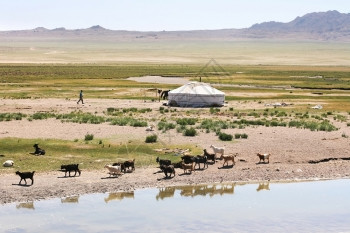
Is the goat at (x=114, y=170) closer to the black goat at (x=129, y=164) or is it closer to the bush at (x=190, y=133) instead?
the black goat at (x=129, y=164)

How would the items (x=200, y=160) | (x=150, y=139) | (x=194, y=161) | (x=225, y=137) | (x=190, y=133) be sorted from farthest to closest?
1. (x=190, y=133)
2. (x=225, y=137)
3. (x=150, y=139)
4. (x=200, y=160)
5. (x=194, y=161)

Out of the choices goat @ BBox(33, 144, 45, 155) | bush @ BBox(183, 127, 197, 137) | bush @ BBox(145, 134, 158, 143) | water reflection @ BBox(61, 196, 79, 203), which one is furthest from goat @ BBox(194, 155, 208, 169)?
bush @ BBox(183, 127, 197, 137)

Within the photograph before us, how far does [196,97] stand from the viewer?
5409 cm

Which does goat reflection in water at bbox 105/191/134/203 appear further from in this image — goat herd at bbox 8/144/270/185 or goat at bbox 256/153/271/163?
goat at bbox 256/153/271/163

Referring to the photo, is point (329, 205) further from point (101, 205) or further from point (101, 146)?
point (101, 146)

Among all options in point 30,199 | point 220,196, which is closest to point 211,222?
point 220,196

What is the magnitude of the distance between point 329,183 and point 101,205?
9471 mm

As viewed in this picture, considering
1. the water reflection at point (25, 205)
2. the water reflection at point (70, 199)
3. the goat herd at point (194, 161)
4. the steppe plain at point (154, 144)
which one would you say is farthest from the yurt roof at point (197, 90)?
the water reflection at point (25, 205)

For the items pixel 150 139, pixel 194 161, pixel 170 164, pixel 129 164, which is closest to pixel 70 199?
pixel 129 164

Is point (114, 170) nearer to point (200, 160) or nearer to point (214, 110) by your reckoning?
point (200, 160)

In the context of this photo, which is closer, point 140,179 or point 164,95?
point 140,179

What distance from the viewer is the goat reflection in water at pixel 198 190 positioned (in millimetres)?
22497

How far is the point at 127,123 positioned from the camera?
3803cm

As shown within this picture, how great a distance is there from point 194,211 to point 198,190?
2812 millimetres
